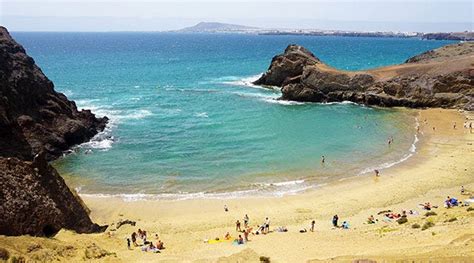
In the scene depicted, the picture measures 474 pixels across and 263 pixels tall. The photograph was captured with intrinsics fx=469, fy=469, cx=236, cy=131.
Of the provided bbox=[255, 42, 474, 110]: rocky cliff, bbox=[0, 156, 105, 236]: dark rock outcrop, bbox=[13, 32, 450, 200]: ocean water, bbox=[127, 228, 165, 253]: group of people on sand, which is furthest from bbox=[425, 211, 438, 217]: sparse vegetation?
Result: bbox=[255, 42, 474, 110]: rocky cliff

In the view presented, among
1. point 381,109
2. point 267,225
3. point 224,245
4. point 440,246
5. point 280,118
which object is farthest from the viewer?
point 381,109

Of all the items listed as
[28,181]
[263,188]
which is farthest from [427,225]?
[28,181]

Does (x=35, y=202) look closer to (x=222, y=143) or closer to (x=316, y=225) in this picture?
(x=316, y=225)

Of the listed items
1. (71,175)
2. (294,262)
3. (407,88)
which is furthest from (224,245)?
(407,88)

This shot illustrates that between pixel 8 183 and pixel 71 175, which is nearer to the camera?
pixel 8 183

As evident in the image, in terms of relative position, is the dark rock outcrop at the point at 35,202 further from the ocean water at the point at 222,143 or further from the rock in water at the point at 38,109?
the rock in water at the point at 38,109

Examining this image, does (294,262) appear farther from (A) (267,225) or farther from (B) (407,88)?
(B) (407,88)

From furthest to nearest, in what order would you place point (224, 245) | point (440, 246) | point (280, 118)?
point (280, 118) → point (224, 245) → point (440, 246)
